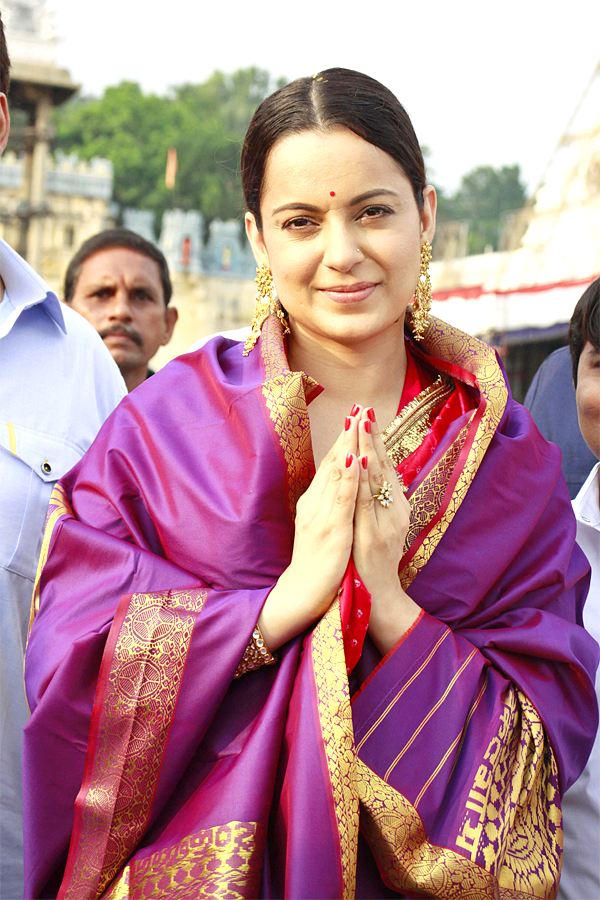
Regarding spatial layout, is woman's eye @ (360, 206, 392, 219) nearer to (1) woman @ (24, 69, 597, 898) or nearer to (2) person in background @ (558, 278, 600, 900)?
(1) woman @ (24, 69, 597, 898)

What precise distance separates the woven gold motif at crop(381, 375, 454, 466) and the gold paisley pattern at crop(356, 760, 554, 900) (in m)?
0.65

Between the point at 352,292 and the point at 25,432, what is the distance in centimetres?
83

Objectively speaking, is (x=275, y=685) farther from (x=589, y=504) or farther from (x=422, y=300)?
(x=589, y=504)

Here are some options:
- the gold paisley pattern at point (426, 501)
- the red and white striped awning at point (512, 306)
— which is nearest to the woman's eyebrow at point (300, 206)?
the gold paisley pattern at point (426, 501)

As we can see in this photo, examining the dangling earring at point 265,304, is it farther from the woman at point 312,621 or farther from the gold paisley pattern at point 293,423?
the gold paisley pattern at point 293,423

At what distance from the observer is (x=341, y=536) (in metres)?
1.74

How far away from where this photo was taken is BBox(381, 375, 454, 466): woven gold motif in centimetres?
201

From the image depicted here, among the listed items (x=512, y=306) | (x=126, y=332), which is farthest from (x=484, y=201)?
(x=126, y=332)

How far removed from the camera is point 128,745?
168 cm

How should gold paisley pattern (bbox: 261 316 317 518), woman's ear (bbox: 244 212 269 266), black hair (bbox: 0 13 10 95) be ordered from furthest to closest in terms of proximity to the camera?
black hair (bbox: 0 13 10 95)
woman's ear (bbox: 244 212 269 266)
gold paisley pattern (bbox: 261 316 317 518)

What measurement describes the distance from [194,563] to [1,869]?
0.85 m

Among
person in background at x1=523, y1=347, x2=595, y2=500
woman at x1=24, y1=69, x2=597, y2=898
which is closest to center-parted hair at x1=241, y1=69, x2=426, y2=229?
woman at x1=24, y1=69, x2=597, y2=898

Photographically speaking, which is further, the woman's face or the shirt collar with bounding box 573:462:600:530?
the shirt collar with bounding box 573:462:600:530

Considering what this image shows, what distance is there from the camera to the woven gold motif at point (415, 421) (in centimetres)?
201
